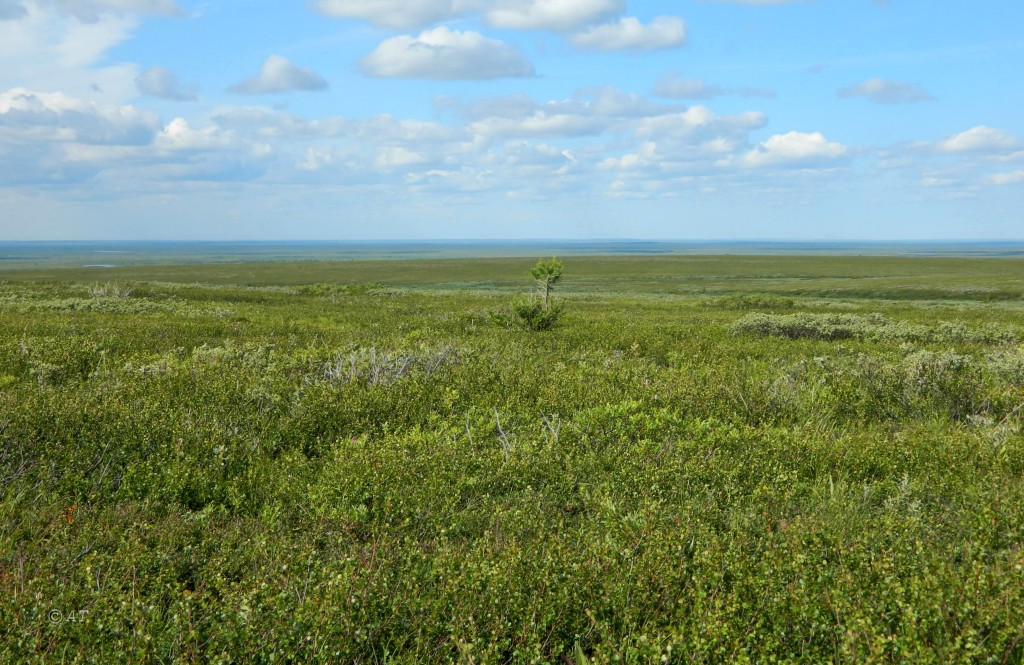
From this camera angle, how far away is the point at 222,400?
6945 mm

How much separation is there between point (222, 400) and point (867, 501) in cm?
634

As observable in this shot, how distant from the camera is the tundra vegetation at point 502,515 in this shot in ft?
9.55

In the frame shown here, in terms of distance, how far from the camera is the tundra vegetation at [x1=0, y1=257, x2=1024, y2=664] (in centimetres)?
291

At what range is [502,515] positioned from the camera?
14.0 feet

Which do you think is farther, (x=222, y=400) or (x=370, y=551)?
(x=222, y=400)

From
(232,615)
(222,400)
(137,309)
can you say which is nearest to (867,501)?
(232,615)

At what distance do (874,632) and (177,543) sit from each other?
3.82 metres

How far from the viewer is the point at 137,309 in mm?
22109

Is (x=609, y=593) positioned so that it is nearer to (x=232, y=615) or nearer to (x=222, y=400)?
(x=232, y=615)

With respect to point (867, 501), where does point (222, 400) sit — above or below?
above

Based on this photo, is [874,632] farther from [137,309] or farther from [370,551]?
[137,309]

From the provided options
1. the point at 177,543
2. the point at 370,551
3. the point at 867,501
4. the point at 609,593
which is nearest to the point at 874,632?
the point at 609,593

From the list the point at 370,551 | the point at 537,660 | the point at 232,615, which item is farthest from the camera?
the point at 370,551

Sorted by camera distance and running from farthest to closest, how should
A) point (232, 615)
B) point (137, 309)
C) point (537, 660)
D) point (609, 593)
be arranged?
point (137, 309) → point (609, 593) → point (232, 615) → point (537, 660)
